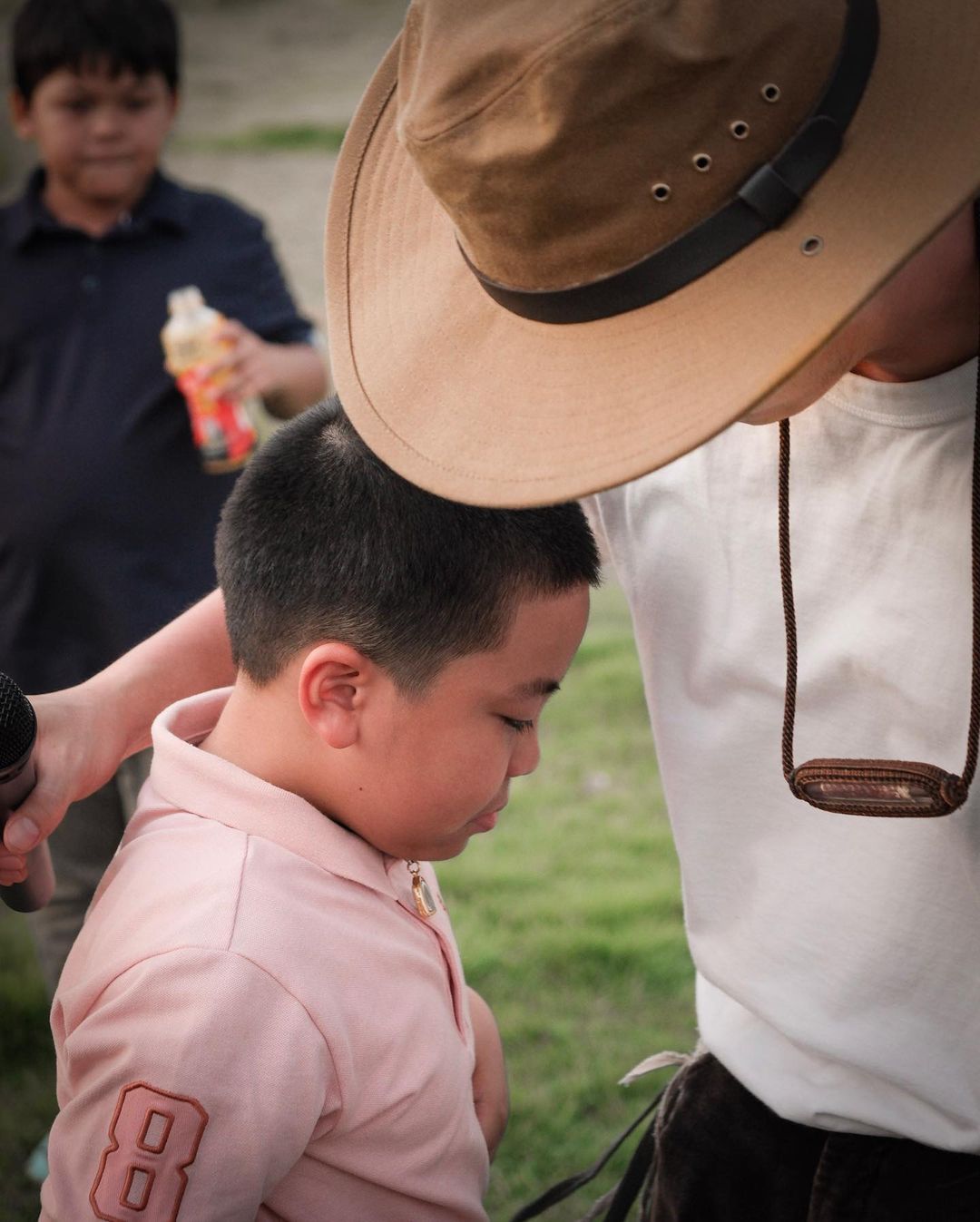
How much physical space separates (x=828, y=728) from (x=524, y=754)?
34 centimetres

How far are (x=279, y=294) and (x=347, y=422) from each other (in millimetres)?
1817

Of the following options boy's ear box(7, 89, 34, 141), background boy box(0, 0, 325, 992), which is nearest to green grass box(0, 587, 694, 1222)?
background boy box(0, 0, 325, 992)

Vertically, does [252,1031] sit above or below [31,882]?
above

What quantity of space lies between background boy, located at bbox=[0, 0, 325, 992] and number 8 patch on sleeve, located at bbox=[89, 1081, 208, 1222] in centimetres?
172

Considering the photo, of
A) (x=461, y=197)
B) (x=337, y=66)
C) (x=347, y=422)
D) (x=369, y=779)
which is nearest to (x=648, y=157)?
(x=461, y=197)

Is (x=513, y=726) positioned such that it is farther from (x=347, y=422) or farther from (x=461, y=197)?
(x=461, y=197)

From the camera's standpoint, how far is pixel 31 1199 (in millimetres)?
2836

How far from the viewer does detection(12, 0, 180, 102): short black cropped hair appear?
3156mm

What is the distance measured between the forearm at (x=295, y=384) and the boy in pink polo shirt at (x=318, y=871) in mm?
1518

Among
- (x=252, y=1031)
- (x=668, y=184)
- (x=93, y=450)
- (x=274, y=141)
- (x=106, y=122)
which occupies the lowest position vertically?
(x=274, y=141)

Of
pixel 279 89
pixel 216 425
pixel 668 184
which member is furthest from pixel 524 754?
pixel 279 89

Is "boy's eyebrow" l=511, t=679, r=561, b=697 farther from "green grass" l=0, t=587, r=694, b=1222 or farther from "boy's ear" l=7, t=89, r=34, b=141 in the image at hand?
"boy's ear" l=7, t=89, r=34, b=141

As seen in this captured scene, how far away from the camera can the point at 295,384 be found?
10.5 feet

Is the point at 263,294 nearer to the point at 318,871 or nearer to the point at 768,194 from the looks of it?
the point at 318,871
